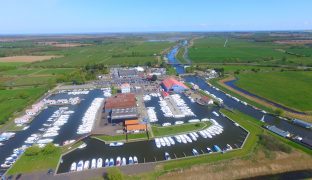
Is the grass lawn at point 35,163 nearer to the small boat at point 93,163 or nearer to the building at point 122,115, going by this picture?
the small boat at point 93,163

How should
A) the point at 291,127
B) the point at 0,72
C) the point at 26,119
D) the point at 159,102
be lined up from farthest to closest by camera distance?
the point at 0,72, the point at 159,102, the point at 26,119, the point at 291,127

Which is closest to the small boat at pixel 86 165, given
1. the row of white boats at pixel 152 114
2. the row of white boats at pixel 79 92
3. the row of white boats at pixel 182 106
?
the row of white boats at pixel 152 114

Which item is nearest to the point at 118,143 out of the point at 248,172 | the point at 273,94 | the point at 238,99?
the point at 248,172

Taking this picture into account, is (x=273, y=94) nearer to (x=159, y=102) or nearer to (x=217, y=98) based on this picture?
(x=217, y=98)

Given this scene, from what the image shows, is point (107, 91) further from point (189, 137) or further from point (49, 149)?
point (189, 137)

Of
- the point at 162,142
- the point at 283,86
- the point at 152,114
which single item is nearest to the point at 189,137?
the point at 162,142

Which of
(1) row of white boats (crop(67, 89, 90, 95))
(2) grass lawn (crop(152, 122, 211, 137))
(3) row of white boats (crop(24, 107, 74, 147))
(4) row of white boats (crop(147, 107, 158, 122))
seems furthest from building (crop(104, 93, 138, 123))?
(1) row of white boats (crop(67, 89, 90, 95))

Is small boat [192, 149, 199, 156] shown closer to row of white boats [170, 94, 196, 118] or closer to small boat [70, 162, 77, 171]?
row of white boats [170, 94, 196, 118]
